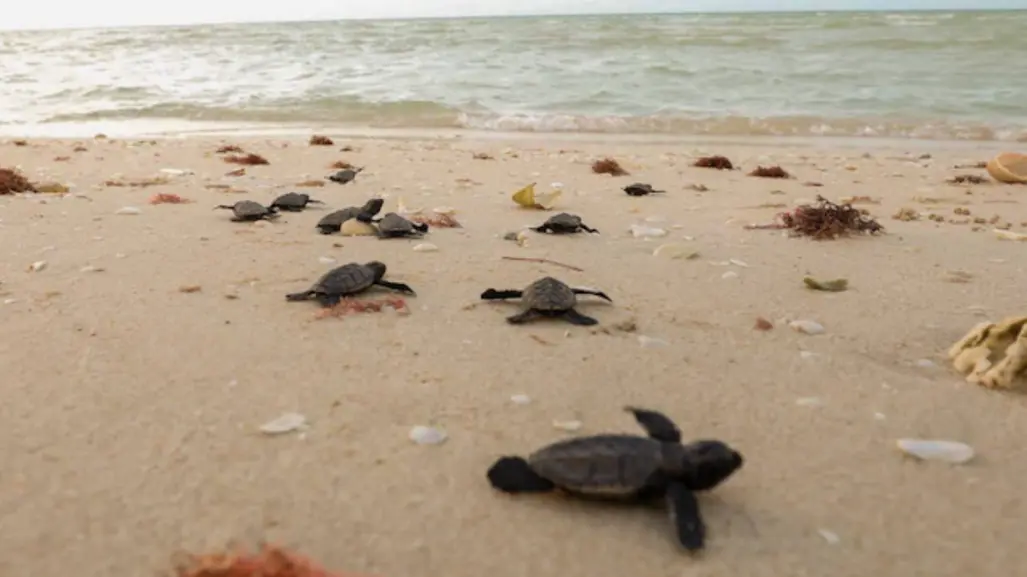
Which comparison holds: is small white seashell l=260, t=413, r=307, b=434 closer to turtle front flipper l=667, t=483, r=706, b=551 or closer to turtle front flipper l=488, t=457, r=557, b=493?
turtle front flipper l=488, t=457, r=557, b=493

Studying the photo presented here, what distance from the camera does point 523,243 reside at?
518cm

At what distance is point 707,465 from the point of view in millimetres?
2029

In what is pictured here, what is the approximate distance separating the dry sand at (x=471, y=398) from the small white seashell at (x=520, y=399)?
0.03 m

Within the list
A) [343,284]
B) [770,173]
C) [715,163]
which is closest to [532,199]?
[343,284]

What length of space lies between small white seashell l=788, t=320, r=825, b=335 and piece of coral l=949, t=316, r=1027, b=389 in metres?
0.52

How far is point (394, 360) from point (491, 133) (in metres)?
11.5

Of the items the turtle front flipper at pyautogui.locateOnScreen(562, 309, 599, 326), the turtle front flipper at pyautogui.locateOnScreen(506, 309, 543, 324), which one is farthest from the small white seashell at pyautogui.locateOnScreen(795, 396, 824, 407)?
the turtle front flipper at pyautogui.locateOnScreen(506, 309, 543, 324)

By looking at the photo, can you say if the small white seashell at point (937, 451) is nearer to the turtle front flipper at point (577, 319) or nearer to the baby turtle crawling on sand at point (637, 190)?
the turtle front flipper at point (577, 319)

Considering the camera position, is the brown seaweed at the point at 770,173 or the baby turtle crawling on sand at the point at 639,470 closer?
the baby turtle crawling on sand at the point at 639,470

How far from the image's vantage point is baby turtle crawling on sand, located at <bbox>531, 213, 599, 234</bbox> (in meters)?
5.43

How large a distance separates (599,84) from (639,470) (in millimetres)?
17432

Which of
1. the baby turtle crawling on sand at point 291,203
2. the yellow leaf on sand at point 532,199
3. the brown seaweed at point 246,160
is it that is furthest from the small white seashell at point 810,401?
the brown seaweed at point 246,160

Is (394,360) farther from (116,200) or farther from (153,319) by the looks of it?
(116,200)

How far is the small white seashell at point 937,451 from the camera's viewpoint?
239cm
